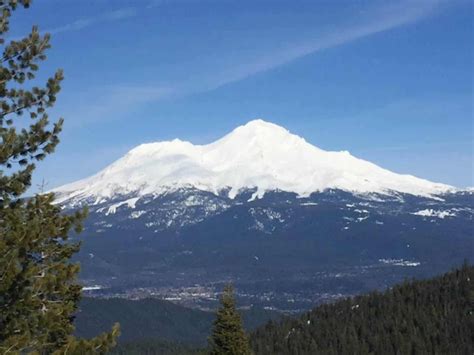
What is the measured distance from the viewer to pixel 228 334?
152ft

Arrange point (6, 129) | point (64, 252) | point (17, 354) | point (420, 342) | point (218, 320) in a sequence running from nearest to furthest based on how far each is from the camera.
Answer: point (17, 354), point (6, 129), point (64, 252), point (218, 320), point (420, 342)

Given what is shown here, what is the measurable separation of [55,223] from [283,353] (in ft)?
605

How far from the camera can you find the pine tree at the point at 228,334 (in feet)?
152

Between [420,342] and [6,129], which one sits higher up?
[6,129]

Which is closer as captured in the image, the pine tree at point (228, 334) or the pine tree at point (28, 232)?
the pine tree at point (28, 232)

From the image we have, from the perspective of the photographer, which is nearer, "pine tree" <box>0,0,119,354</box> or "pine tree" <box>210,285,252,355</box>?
"pine tree" <box>0,0,119,354</box>

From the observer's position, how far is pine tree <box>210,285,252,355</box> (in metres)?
46.3

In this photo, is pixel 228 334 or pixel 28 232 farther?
pixel 228 334

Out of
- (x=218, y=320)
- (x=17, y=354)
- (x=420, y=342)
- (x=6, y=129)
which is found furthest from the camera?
(x=420, y=342)

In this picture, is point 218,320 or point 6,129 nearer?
point 6,129

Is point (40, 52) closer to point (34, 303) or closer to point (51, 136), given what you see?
point (51, 136)

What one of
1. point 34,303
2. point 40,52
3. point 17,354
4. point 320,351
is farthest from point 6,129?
point 320,351

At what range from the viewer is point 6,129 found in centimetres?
2314

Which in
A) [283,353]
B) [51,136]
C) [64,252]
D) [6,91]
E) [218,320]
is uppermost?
[6,91]
